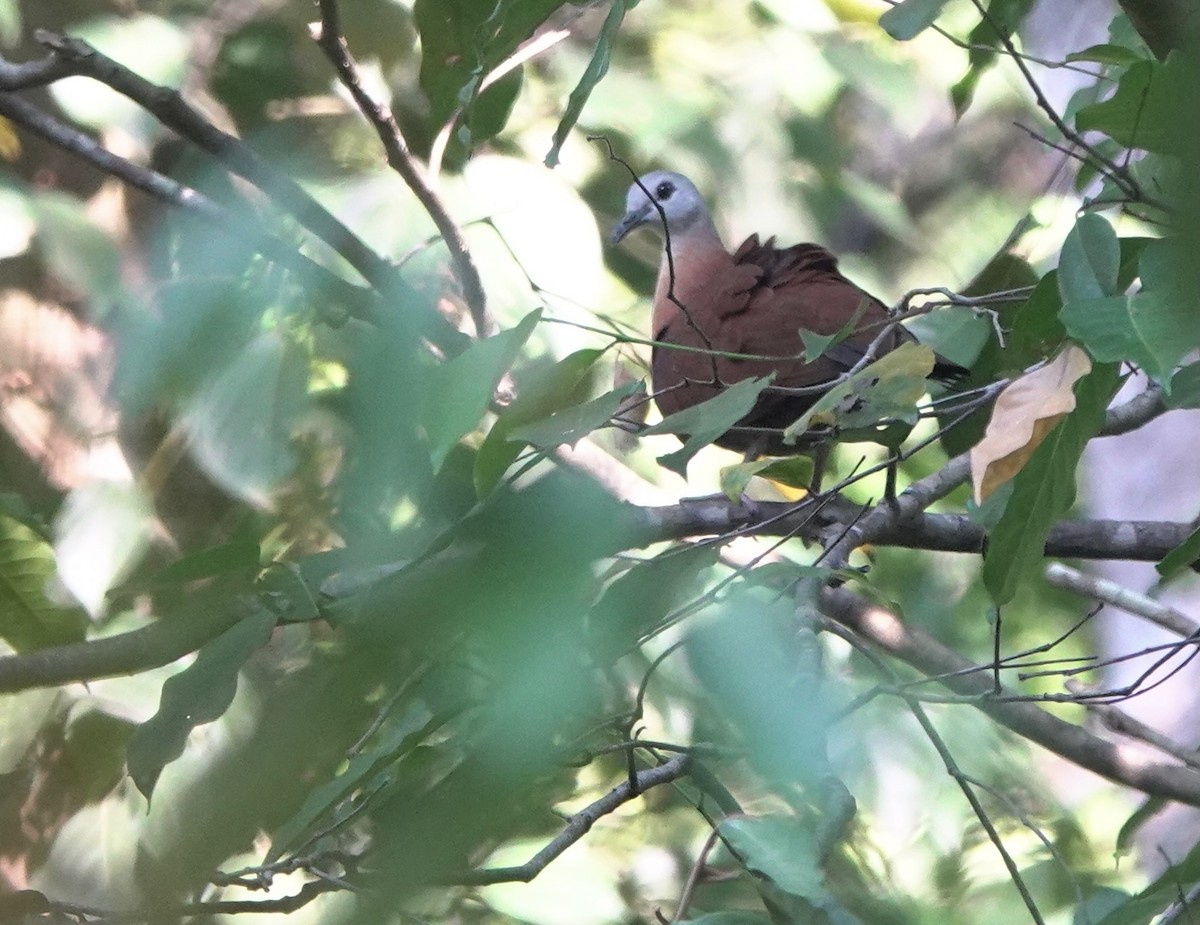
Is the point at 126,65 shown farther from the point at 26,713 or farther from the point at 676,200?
the point at 676,200

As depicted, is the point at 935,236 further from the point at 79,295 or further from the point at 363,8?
the point at 79,295

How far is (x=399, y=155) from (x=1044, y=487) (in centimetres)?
87

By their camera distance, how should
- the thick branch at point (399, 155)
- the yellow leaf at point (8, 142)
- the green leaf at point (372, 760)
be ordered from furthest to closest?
1. the yellow leaf at point (8, 142)
2. the thick branch at point (399, 155)
3. the green leaf at point (372, 760)

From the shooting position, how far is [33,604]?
129cm

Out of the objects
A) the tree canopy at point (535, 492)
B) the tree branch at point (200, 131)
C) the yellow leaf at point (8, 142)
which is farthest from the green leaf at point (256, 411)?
the yellow leaf at point (8, 142)

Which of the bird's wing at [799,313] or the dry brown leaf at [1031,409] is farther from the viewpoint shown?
the bird's wing at [799,313]

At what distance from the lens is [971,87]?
4.64 ft

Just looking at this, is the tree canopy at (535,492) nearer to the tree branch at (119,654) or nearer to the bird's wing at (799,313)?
the tree branch at (119,654)

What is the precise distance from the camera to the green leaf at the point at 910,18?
1059mm

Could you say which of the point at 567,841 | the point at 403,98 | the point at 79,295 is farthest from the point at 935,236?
the point at 567,841

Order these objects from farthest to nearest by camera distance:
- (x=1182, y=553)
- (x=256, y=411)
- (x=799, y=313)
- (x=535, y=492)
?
(x=799, y=313) → (x=256, y=411) → (x=1182, y=553) → (x=535, y=492)

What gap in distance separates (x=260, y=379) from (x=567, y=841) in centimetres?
76

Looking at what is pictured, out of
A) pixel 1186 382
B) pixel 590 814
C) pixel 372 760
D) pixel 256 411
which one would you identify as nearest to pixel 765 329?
pixel 256 411

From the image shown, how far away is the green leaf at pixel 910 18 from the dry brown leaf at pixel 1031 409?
1.17 ft
